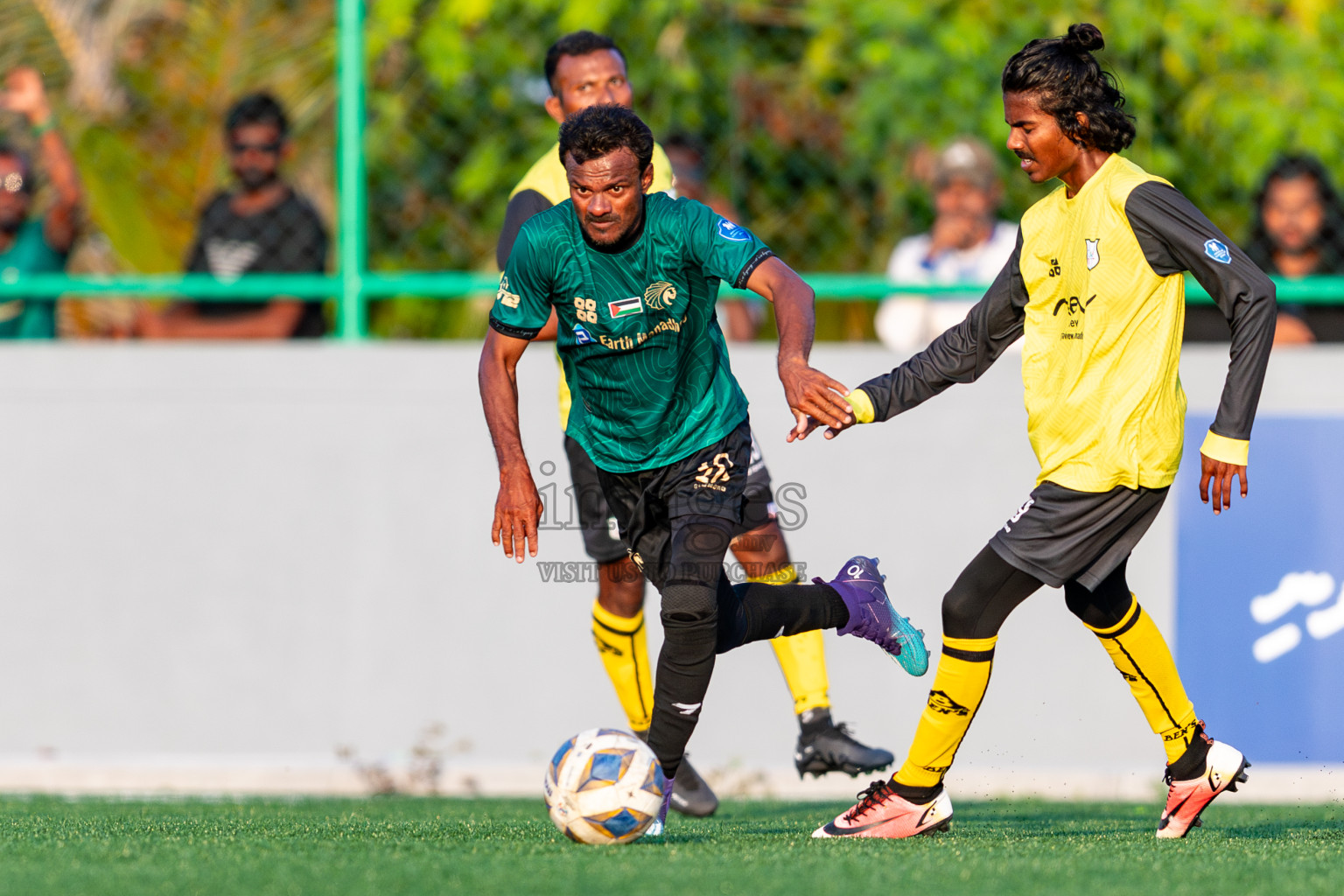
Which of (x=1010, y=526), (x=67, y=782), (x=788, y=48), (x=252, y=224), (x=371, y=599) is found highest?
(x=788, y=48)

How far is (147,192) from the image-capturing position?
7.90 m

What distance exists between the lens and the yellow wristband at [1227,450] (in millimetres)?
4508

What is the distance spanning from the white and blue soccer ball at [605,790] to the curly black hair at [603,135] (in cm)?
160

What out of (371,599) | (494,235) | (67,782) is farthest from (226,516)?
(494,235)

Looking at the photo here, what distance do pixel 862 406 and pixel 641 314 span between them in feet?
2.27

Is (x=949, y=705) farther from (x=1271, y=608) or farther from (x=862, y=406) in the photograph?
(x=1271, y=608)

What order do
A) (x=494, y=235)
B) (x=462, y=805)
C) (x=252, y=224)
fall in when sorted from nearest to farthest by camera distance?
(x=462, y=805) → (x=252, y=224) → (x=494, y=235)

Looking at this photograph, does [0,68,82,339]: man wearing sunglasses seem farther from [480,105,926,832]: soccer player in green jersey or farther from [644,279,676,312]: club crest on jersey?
[644,279,676,312]: club crest on jersey

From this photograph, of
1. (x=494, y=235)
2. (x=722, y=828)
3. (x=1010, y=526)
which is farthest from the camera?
(x=494, y=235)

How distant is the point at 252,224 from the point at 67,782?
2.46 m

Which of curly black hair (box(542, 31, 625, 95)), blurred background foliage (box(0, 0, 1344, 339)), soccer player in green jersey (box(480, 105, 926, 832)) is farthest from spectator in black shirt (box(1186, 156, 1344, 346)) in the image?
soccer player in green jersey (box(480, 105, 926, 832))

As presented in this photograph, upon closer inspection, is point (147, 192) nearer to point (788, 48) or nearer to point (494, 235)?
point (494, 235)

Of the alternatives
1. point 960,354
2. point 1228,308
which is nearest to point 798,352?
point 960,354

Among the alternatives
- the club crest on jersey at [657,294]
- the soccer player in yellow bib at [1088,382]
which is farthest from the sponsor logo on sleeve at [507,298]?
the soccer player in yellow bib at [1088,382]
